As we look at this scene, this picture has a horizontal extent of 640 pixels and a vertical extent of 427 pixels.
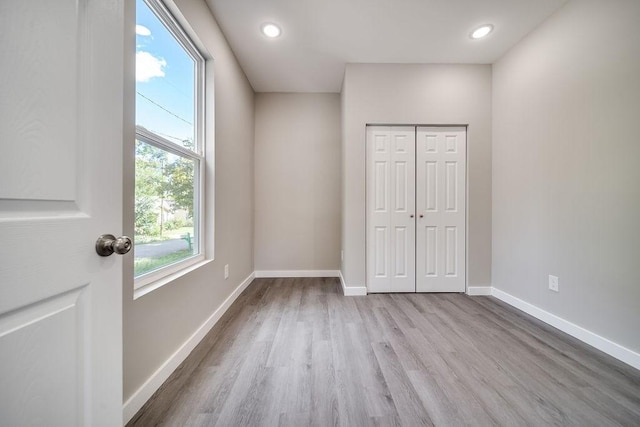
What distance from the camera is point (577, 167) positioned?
1.88 m

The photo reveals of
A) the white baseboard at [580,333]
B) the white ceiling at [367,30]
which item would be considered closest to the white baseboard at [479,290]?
the white baseboard at [580,333]

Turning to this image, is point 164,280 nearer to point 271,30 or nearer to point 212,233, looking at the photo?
point 212,233

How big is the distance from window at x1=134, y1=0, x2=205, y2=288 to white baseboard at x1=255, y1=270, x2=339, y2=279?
153cm

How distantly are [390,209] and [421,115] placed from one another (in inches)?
43.8

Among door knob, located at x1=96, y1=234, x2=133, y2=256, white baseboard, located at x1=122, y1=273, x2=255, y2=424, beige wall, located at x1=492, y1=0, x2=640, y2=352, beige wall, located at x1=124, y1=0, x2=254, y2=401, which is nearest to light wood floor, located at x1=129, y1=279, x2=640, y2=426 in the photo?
white baseboard, located at x1=122, y1=273, x2=255, y2=424

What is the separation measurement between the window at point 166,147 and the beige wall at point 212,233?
11 centimetres

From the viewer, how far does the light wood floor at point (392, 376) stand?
117 cm

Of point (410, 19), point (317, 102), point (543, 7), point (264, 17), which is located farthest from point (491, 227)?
point (264, 17)

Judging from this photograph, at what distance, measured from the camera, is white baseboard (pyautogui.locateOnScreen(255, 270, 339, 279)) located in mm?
3467

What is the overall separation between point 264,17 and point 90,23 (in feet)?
6.23

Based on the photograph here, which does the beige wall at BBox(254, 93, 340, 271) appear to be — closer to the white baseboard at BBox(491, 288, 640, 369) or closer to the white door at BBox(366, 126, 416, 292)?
the white door at BBox(366, 126, 416, 292)

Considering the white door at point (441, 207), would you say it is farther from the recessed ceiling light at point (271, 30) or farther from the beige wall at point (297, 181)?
the recessed ceiling light at point (271, 30)

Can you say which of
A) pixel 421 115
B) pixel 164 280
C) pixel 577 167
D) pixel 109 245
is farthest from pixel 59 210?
pixel 421 115

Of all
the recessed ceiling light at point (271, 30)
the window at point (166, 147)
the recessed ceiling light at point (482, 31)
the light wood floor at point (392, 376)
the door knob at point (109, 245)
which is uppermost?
the recessed ceiling light at point (482, 31)
